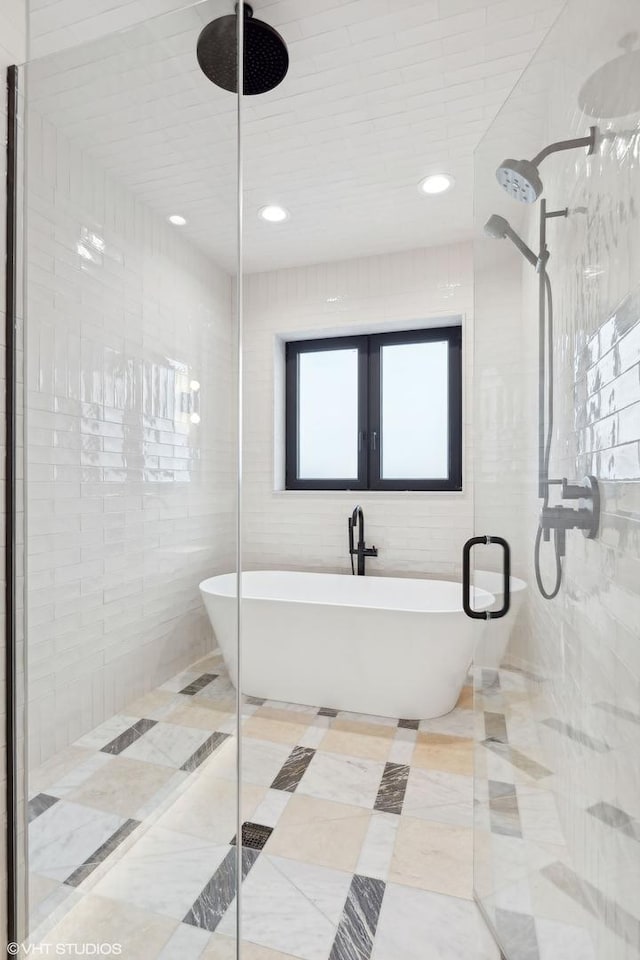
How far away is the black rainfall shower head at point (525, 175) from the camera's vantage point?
1029 millimetres

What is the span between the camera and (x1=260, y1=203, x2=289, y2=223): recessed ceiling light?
2840mm

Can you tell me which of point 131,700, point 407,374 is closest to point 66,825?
point 131,700

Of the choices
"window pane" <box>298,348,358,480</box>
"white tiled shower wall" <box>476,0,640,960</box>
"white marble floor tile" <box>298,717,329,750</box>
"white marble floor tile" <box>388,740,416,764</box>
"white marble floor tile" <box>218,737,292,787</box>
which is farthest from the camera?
"window pane" <box>298,348,358,480</box>

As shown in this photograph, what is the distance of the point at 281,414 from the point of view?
3785 mm

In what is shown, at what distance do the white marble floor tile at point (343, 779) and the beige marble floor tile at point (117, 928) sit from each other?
807mm

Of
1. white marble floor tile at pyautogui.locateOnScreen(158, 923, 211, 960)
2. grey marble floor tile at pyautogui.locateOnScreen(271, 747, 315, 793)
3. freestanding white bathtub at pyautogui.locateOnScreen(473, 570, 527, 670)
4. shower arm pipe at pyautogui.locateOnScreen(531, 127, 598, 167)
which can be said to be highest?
shower arm pipe at pyautogui.locateOnScreen(531, 127, 598, 167)

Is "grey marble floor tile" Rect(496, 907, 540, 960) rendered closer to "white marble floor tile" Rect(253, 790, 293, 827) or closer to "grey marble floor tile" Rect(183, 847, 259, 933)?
"grey marble floor tile" Rect(183, 847, 259, 933)

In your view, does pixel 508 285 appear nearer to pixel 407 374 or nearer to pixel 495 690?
pixel 495 690

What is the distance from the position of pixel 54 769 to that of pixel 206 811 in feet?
1.38

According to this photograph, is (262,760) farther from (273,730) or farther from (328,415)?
(328,415)

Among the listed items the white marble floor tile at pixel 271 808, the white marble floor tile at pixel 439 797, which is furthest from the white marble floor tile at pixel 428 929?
the white marble floor tile at pixel 271 808

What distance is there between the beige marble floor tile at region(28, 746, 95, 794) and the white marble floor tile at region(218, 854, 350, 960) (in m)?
0.55

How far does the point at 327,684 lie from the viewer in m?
2.57

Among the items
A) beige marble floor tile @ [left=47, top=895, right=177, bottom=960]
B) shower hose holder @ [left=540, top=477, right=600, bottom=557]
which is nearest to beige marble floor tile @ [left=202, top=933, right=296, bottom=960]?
beige marble floor tile @ [left=47, top=895, right=177, bottom=960]
